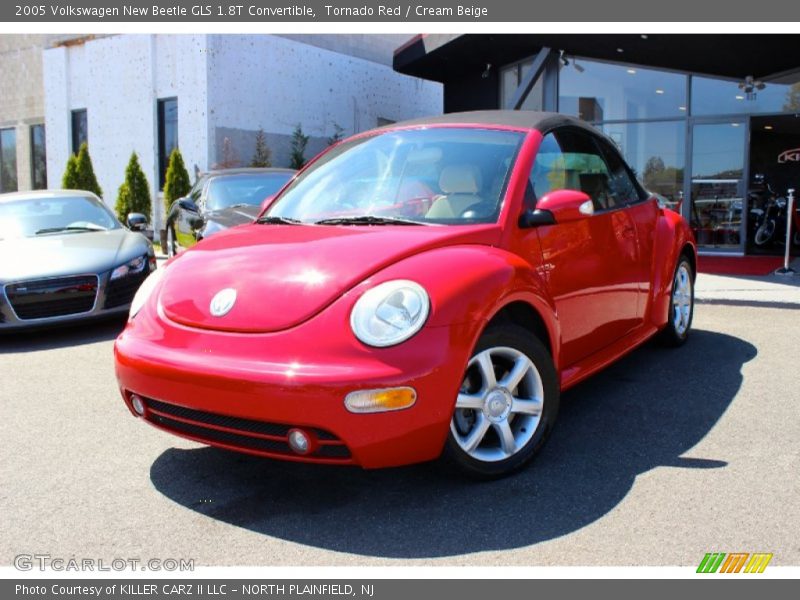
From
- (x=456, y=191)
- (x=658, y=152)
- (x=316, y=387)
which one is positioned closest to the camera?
(x=316, y=387)

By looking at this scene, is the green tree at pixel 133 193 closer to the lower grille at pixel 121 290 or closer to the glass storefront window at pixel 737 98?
the lower grille at pixel 121 290

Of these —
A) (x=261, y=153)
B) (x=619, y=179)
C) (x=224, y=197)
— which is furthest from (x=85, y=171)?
(x=619, y=179)

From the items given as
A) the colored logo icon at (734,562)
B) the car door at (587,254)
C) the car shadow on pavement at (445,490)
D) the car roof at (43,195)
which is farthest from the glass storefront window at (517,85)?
the colored logo icon at (734,562)

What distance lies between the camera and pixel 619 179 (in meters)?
4.93

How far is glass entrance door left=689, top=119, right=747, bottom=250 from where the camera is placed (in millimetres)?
13594

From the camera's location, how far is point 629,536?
286 centimetres

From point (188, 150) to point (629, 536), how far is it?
15.7 meters

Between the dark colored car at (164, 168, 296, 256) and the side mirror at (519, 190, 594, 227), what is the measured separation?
17.7 ft

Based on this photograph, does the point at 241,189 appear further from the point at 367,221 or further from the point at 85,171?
the point at 85,171

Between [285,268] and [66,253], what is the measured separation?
467 centimetres

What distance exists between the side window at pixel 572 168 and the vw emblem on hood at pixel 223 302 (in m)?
1.56

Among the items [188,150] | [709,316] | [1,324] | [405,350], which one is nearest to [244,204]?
[1,324]

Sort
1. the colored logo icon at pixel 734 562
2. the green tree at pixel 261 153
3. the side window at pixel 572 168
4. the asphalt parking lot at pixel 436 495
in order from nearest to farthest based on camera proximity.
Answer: the colored logo icon at pixel 734 562
the asphalt parking lot at pixel 436 495
the side window at pixel 572 168
the green tree at pixel 261 153

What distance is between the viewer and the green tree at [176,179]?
655 inches
